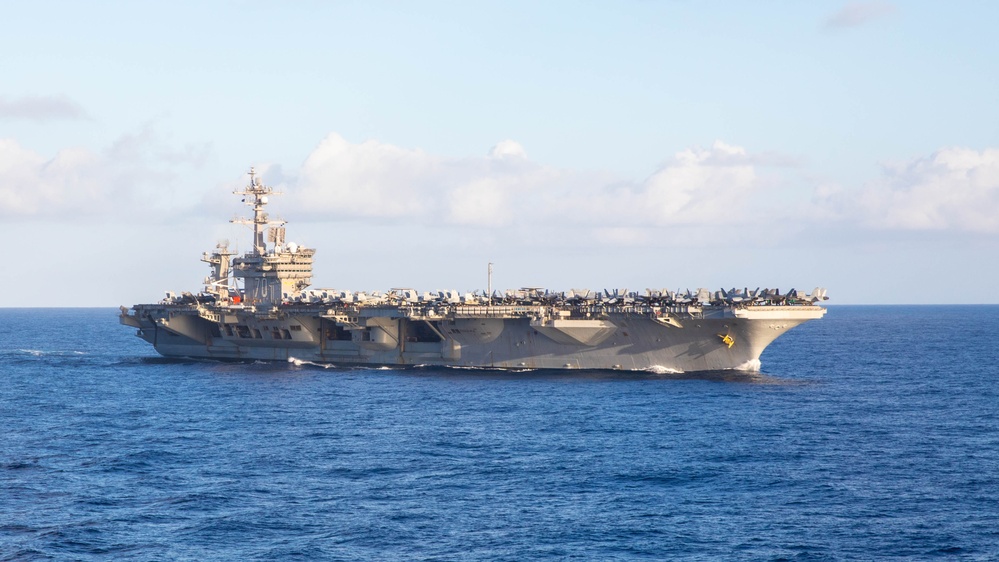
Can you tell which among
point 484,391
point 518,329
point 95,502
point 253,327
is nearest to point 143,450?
point 95,502

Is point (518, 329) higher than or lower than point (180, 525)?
higher

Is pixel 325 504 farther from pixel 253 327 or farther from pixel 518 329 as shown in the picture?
pixel 253 327

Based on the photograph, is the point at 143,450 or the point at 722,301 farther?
the point at 722,301

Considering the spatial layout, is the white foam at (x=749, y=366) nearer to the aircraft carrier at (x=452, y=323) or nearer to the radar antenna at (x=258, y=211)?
the aircraft carrier at (x=452, y=323)

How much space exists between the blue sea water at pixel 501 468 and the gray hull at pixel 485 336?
1.15 m

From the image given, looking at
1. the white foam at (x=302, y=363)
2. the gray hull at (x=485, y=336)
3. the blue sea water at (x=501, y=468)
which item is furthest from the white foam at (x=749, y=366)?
the white foam at (x=302, y=363)

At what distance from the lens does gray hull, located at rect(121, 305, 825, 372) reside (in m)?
40.1

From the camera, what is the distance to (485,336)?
1754 inches

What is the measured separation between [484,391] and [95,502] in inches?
731

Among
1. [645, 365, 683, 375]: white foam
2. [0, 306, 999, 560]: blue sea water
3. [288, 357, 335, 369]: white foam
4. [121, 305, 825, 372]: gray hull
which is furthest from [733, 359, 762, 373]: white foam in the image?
[288, 357, 335, 369]: white foam

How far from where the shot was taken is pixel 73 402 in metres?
38.7

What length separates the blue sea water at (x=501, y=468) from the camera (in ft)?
63.2

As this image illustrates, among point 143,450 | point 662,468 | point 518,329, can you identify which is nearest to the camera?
point 662,468

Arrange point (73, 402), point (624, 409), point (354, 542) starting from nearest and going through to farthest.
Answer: point (354, 542) → point (624, 409) → point (73, 402)
